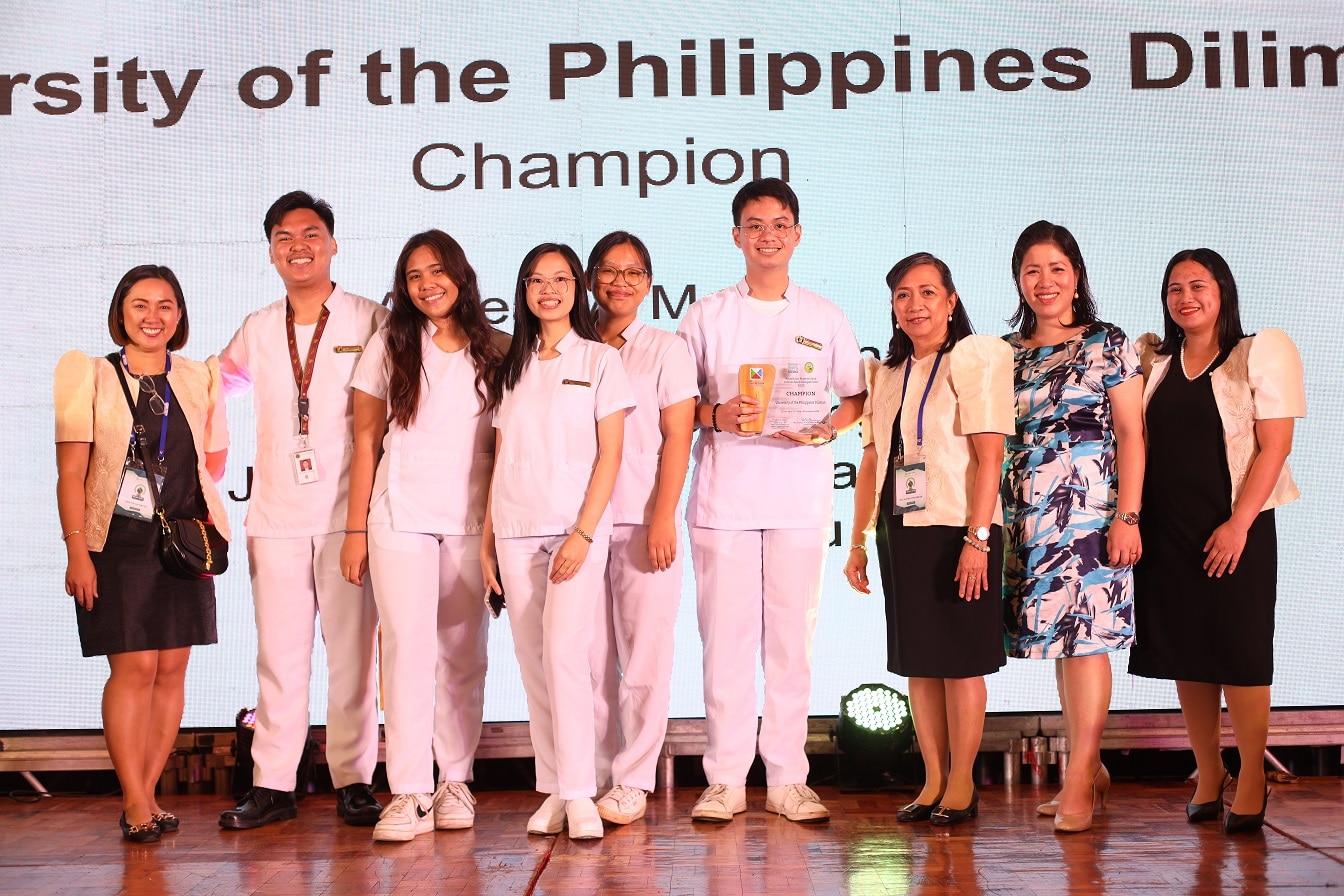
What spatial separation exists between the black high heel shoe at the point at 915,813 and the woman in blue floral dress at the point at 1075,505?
35 cm

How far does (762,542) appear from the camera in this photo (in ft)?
12.0

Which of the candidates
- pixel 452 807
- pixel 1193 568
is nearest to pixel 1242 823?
pixel 1193 568

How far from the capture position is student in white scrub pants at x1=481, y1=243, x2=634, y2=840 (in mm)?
3348

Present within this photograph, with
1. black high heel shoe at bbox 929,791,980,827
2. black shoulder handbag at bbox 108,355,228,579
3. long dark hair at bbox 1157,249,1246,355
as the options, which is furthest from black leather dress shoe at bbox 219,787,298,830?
long dark hair at bbox 1157,249,1246,355

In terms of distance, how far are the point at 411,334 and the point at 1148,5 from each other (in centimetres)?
279

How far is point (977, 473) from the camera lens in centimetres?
338

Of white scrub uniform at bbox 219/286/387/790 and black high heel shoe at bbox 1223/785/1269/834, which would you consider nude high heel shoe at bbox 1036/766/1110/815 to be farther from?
white scrub uniform at bbox 219/286/387/790

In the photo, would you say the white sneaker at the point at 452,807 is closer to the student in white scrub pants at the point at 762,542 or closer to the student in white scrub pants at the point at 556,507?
the student in white scrub pants at the point at 556,507

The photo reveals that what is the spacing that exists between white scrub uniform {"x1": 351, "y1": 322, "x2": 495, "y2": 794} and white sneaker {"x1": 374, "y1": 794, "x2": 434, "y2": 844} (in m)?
0.03

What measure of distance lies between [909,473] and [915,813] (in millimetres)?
948

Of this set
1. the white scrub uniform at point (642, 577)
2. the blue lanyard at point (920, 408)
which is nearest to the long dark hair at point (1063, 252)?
the blue lanyard at point (920, 408)

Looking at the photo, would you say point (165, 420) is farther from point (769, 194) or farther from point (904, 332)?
point (904, 332)

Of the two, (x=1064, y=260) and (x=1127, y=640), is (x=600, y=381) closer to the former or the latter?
(x=1064, y=260)

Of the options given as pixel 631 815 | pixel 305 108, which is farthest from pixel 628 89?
pixel 631 815
